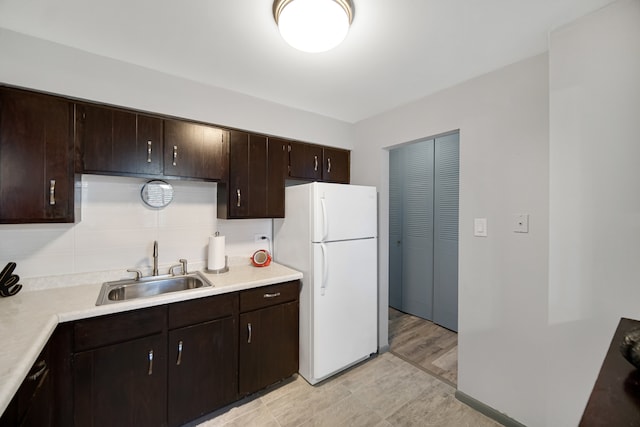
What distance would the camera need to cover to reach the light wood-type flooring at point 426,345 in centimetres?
234

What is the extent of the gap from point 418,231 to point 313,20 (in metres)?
2.79

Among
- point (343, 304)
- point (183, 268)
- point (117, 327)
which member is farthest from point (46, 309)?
point (343, 304)

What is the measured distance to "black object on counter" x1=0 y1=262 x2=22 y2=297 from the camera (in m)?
1.48

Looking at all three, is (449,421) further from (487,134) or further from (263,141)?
(263,141)

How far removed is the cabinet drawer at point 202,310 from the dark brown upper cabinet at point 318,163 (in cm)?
124

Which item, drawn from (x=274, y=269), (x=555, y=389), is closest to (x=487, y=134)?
(x=555, y=389)

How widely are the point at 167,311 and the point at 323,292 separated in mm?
1088

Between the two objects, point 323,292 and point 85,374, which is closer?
point 85,374

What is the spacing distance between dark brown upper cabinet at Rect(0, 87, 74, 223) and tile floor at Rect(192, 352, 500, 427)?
165 centimetres

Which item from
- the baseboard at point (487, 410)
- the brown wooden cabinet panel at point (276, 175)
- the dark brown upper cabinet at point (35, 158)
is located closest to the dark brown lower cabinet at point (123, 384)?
the dark brown upper cabinet at point (35, 158)

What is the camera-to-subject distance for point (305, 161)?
8.43 ft

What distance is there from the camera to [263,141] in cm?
231

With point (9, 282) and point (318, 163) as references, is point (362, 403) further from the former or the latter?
point (9, 282)

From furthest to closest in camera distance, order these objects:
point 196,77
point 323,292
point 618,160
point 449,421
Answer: point 323,292
point 196,77
point 449,421
point 618,160
